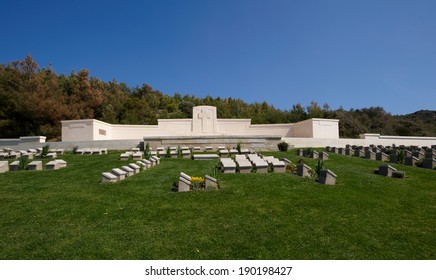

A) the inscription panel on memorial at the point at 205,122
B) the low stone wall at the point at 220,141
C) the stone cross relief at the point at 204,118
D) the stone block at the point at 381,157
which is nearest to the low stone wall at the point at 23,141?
the low stone wall at the point at 220,141

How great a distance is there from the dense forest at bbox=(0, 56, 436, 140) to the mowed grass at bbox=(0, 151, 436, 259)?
74.3ft

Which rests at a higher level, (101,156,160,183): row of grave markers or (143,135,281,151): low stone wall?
(143,135,281,151): low stone wall

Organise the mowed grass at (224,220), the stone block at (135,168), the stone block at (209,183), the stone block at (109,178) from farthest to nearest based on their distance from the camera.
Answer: the stone block at (135,168) → the stone block at (109,178) → the stone block at (209,183) → the mowed grass at (224,220)

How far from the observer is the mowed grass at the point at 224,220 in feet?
13.1

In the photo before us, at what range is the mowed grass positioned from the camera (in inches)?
157

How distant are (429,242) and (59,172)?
37.6 feet

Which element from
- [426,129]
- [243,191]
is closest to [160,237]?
[243,191]

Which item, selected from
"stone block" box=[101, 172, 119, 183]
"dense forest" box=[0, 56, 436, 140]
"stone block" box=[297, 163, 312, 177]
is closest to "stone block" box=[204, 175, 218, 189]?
"stone block" box=[101, 172, 119, 183]

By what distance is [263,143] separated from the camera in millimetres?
19578

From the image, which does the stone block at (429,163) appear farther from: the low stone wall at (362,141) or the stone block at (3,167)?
the stone block at (3,167)

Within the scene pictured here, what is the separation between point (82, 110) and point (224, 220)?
34588mm

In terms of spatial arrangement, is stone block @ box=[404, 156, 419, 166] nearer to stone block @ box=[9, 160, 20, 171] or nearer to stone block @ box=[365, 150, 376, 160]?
stone block @ box=[365, 150, 376, 160]

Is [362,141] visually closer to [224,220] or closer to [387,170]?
[387,170]

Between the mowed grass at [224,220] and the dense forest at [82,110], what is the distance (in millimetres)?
22648
